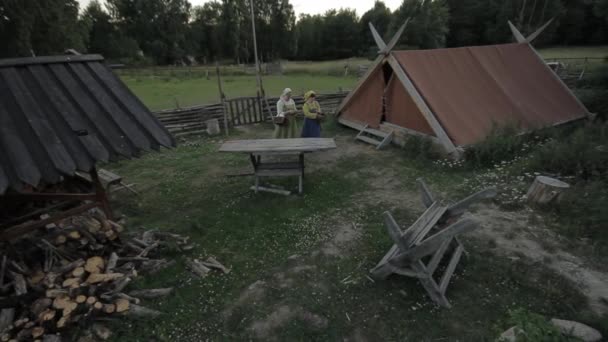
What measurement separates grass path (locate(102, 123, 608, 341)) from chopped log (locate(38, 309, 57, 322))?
63 centimetres

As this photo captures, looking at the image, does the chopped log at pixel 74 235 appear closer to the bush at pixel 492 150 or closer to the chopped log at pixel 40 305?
the chopped log at pixel 40 305

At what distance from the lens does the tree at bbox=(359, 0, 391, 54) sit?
54969mm

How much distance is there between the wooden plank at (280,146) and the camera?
17.7 ft

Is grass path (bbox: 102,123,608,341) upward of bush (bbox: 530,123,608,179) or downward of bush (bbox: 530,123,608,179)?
downward

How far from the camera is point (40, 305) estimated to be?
9.75 feet

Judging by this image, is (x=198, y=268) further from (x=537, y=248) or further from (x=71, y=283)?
(x=537, y=248)

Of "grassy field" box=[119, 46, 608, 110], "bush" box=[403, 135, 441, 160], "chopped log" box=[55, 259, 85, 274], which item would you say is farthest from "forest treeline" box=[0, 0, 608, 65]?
"chopped log" box=[55, 259, 85, 274]

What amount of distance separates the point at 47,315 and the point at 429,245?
3.84 metres

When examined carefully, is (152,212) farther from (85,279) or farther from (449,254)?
(449,254)

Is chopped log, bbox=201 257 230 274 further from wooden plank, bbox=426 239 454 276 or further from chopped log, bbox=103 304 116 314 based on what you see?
wooden plank, bbox=426 239 454 276

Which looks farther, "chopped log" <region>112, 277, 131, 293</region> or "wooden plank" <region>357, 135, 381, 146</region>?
"wooden plank" <region>357, 135, 381, 146</region>

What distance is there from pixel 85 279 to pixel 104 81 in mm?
2496

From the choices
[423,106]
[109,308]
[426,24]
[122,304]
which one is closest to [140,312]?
[122,304]

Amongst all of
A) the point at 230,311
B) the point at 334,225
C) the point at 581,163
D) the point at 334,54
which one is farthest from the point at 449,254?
the point at 334,54
